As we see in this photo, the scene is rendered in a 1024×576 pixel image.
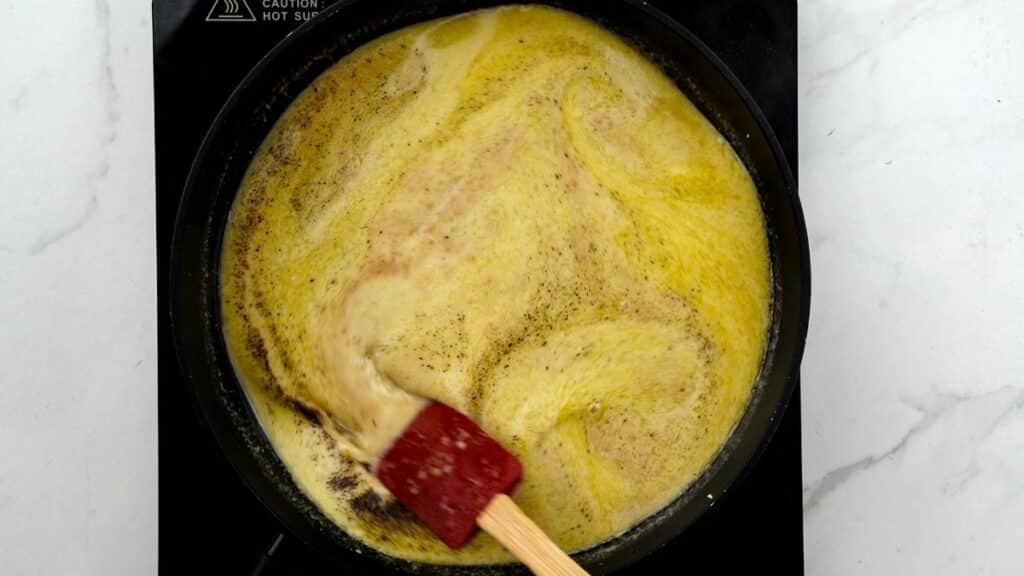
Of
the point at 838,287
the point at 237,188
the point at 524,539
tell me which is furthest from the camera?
the point at 838,287

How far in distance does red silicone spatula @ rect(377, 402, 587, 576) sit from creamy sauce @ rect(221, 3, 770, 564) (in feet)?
0.13

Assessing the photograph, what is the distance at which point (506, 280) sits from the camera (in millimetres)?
1105

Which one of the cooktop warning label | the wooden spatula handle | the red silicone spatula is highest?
the cooktop warning label

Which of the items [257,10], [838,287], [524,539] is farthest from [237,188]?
[838,287]

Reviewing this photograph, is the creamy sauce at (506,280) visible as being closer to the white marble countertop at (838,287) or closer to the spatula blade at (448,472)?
the spatula blade at (448,472)

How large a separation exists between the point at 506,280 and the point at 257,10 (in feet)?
1.61

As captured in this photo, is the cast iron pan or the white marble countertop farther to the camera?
the white marble countertop

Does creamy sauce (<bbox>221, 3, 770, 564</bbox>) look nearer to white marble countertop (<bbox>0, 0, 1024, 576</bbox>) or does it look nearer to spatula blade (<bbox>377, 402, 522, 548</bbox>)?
spatula blade (<bbox>377, 402, 522, 548</bbox>)

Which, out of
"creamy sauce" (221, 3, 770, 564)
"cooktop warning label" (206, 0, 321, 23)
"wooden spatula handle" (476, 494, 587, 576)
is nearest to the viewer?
"wooden spatula handle" (476, 494, 587, 576)

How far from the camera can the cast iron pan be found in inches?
40.8

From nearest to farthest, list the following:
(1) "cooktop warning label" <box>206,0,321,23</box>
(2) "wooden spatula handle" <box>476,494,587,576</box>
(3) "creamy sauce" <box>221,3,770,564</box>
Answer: (2) "wooden spatula handle" <box>476,494,587,576</box> < (3) "creamy sauce" <box>221,3,770,564</box> < (1) "cooktop warning label" <box>206,0,321,23</box>

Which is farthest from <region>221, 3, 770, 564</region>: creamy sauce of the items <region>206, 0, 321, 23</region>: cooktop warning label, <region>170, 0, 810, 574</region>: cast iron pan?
<region>206, 0, 321, 23</region>: cooktop warning label

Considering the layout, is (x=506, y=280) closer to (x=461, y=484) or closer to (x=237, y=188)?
(x=461, y=484)

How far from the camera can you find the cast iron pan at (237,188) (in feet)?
3.40
